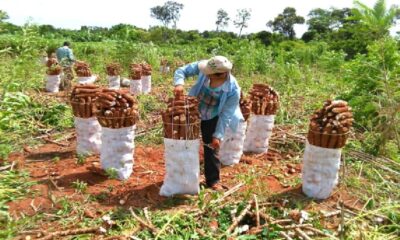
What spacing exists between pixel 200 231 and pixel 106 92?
6.44 ft

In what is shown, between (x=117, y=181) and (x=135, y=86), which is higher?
(x=135, y=86)

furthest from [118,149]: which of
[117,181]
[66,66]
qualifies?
[66,66]

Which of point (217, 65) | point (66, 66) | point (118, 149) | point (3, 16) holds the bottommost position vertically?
point (118, 149)

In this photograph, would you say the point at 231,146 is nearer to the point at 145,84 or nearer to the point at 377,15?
the point at 377,15

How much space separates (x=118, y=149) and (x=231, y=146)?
149 cm

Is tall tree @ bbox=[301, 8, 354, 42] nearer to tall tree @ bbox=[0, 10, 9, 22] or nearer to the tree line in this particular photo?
the tree line

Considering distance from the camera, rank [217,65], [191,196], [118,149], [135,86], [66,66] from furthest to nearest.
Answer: [135,86] < [66,66] < [118,149] < [191,196] < [217,65]

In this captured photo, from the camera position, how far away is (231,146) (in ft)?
17.0

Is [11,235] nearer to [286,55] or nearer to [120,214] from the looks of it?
[120,214]

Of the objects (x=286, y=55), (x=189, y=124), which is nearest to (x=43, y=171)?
(x=189, y=124)

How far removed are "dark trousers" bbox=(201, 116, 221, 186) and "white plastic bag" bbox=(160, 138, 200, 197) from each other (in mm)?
312

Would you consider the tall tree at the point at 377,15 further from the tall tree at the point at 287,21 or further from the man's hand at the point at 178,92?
the tall tree at the point at 287,21

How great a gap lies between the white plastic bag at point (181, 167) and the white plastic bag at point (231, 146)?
1136 mm

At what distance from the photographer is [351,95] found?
22.4 feet
